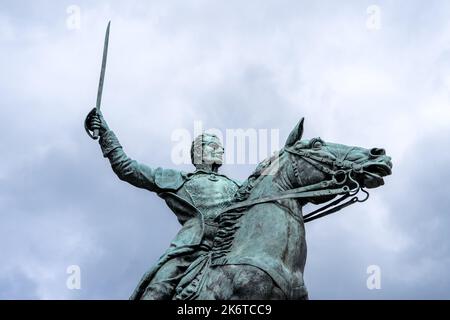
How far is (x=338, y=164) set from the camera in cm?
1373

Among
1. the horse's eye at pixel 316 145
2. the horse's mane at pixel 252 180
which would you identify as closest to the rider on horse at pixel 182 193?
the horse's mane at pixel 252 180

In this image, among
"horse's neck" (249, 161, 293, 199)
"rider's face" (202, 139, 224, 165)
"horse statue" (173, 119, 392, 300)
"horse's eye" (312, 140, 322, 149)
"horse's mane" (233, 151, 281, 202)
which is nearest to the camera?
"horse statue" (173, 119, 392, 300)

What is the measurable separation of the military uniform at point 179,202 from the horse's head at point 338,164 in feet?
4.88

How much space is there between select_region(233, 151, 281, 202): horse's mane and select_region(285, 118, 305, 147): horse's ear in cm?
19

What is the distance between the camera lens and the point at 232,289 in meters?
12.9

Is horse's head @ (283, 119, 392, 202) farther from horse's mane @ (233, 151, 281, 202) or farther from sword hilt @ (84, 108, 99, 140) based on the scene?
sword hilt @ (84, 108, 99, 140)

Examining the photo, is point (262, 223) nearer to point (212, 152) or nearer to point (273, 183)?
point (273, 183)

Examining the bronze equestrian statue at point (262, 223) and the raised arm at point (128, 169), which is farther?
the raised arm at point (128, 169)

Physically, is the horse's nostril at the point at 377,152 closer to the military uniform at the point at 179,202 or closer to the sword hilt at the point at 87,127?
the military uniform at the point at 179,202

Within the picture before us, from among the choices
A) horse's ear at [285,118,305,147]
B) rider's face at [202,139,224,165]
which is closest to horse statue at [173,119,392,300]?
horse's ear at [285,118,305,147]

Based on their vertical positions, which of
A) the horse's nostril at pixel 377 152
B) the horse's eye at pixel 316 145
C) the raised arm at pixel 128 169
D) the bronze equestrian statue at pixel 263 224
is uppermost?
the raised arm at pixel 128 169

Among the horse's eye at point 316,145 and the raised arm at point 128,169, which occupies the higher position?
the raised arm at point 128,169

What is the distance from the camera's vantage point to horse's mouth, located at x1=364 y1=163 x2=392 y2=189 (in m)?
13.6

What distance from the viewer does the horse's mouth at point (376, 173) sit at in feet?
44.7
